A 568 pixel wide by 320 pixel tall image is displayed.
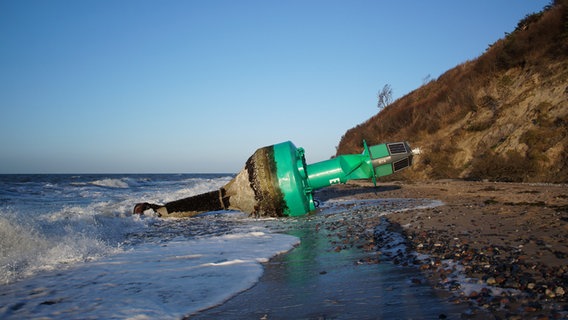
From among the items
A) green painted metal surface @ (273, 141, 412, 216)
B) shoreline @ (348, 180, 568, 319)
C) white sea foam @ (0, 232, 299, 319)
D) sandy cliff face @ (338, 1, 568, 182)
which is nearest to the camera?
shoreline @ (348, 180, 568, 319)

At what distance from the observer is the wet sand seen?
197cm

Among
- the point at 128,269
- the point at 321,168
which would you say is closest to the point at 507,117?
the point at 321,168

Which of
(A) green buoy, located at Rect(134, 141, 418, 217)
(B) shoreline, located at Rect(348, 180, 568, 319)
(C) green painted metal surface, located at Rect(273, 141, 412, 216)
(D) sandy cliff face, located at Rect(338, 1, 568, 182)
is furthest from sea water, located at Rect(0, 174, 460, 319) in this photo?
(D) sandy cliff face, located at Rect(338, 1, 568, 182)

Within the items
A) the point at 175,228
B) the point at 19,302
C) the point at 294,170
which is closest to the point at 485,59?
the point at 294,170

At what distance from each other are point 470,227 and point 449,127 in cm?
1096

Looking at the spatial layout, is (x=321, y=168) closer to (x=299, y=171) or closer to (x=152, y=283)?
(x=299, y=171)

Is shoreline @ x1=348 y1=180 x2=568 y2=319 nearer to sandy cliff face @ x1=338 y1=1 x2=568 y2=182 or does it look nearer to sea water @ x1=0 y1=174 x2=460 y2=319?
sea water @ x1=0 y1=174 x2=460 y2=319

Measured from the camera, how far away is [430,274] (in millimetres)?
2619

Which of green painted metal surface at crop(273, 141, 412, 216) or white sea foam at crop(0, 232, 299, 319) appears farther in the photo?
green painted metal surface at crop(273, 141, 412, 216)

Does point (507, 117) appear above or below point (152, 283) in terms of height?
above

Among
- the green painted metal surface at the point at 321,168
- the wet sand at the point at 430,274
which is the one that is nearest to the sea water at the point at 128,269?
the wet sand at the point at 430,274

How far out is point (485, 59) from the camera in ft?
49.2

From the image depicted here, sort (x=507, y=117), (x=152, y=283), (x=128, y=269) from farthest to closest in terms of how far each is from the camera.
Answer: (x=507, y=117)
(x=128, y=269)
(x=152, y=283)

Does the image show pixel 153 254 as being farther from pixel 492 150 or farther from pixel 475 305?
pixel 492 150
